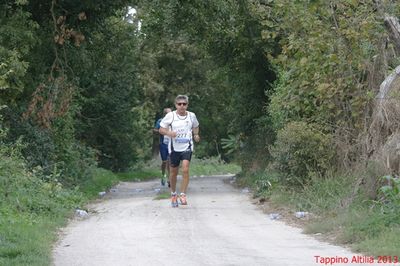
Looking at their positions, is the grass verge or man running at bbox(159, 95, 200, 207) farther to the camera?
man running at bbox(159, 95, 200, 207)

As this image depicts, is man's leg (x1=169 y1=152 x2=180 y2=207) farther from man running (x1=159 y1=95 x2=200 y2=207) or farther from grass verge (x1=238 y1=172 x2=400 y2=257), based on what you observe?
grass verge (x1=238 y1=172 x2=400 y2=257)

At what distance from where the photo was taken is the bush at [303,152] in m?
12.6

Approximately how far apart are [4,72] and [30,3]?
10.9 ft

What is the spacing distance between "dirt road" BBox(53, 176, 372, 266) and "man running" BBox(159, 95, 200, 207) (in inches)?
20.6

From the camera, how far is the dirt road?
8.02 m

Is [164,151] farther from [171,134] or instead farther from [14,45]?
[171,134]

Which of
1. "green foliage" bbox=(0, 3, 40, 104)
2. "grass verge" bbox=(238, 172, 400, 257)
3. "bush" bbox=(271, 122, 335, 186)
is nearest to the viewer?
"grass verge" bbox=(238, 172, 400, 257)

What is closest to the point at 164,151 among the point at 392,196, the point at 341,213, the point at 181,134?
the point at 181,134

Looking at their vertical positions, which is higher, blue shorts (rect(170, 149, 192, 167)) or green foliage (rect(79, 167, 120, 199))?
blue shorts (rect(170, 149, 192, 167))

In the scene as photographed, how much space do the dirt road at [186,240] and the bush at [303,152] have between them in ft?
3.42

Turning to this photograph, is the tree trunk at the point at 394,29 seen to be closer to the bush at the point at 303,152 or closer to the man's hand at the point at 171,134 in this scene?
the bush at the point at 303,152

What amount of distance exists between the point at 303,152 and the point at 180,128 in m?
2.29

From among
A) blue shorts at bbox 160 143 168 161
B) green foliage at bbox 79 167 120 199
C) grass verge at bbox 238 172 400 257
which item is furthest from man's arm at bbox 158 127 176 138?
blue shorts at bbox 160 143 168 161

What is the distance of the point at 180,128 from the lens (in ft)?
42.3
